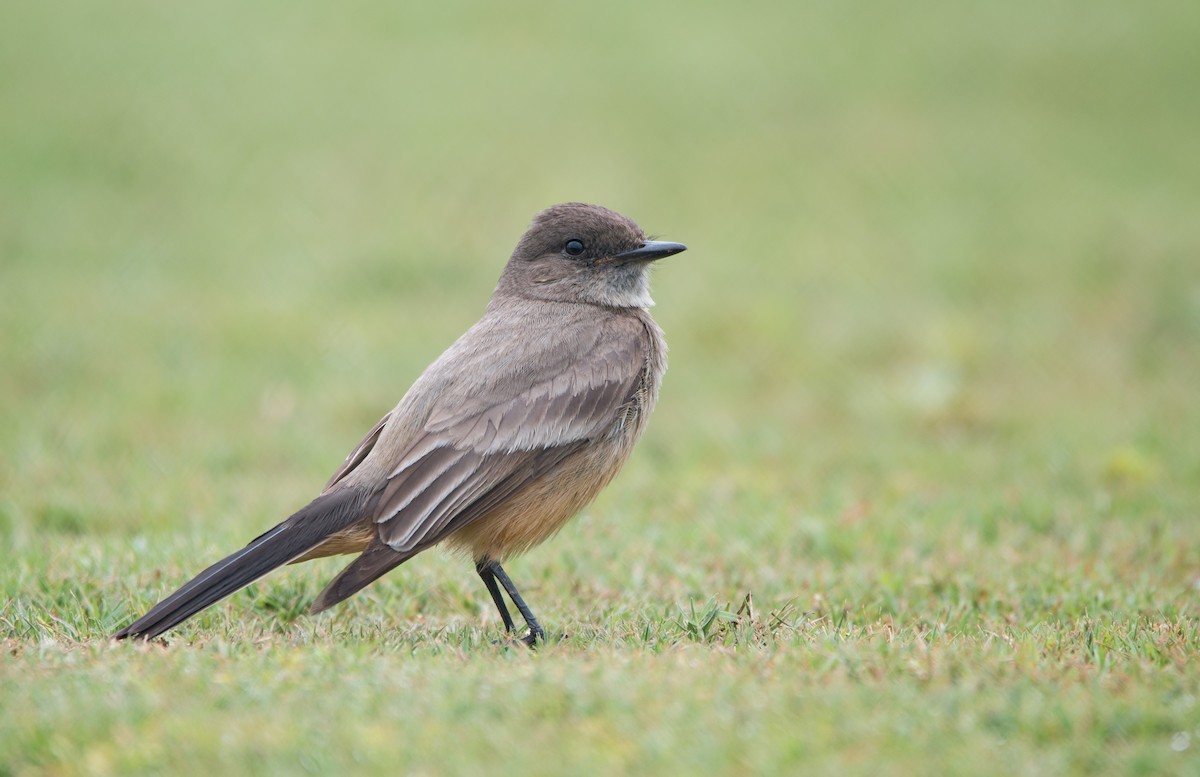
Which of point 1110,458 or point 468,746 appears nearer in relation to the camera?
point 468,746

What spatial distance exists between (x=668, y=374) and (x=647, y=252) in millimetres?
4735

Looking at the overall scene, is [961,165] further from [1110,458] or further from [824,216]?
[1110,458]

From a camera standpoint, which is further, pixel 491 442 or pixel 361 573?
pixel 491 442

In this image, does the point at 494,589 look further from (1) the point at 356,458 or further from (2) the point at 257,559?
(2) the point at 257,559

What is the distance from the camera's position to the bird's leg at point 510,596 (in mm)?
5473

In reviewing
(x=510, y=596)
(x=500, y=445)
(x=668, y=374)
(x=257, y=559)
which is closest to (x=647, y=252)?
(x=500, y=445)

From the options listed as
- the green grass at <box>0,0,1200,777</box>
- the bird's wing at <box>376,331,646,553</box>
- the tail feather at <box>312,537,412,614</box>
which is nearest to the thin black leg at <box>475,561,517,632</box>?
the green grass at <box>0,0,1200,777</box>

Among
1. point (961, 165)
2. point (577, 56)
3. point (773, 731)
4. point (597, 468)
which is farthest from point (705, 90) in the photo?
point (773, 731)

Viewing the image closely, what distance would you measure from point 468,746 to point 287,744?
1.69 feet

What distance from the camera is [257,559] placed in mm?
5125

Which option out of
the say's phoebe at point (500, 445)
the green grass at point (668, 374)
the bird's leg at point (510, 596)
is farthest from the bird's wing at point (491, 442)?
the green grass at point (668, 374)

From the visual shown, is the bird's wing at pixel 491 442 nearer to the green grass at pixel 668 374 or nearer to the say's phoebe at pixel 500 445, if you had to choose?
the say's phoebe at pixel 500 445

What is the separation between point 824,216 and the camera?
15.5 metres

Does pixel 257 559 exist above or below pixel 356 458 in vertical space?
below
